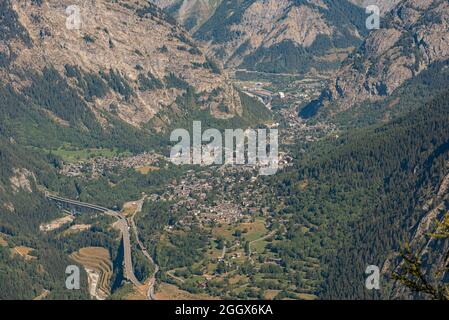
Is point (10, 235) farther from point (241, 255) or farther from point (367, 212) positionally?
point (367, 212)

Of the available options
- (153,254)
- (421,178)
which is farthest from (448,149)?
(153,254)

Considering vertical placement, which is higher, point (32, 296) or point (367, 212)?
point (367, 212)

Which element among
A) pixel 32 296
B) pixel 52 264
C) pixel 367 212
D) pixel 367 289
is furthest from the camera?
pixel 367 212

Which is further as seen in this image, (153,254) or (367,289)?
(153,254)

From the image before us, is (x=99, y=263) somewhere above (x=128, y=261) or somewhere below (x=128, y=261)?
above

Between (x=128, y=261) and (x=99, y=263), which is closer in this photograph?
(x=128, y=261)

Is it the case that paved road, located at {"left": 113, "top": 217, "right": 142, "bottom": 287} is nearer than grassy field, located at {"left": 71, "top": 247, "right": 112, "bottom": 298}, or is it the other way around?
paved road, located at {"left": 113, "top": 217, "right": 142, "bottom": 287}
